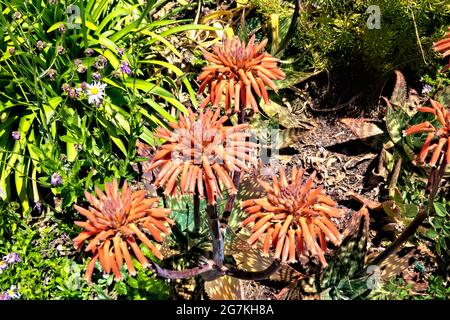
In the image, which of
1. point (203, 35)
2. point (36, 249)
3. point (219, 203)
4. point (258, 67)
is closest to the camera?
point (258, 67)

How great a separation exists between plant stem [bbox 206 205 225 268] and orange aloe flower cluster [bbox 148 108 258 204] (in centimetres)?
25

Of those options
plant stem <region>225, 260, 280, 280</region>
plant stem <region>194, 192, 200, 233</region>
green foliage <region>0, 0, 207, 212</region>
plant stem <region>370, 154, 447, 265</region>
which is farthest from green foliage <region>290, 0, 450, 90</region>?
plant stem <region>225, 260, 280, 280</region>

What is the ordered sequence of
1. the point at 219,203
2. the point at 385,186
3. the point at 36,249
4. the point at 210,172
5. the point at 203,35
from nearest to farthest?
the point at 210,172 < the point at 219,203 < the point at 36,249 < the point at 385,186 < the point at 203,35

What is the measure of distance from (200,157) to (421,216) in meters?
1.18

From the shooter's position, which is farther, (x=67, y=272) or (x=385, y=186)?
(x=385, y=186)

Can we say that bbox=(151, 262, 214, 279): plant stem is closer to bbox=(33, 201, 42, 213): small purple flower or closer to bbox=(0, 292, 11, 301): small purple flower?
bbox=(0, 292, 11, 301): small purple flower

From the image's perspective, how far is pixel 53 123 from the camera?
3.49m

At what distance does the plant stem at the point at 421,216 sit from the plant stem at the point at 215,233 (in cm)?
91

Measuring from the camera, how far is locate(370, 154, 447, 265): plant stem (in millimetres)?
2381

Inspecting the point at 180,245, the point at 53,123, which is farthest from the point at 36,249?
the point at 180,245

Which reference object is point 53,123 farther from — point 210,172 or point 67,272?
point 210,172

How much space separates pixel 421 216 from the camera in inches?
99.7

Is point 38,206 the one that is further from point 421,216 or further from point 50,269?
point 421,216
